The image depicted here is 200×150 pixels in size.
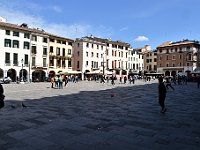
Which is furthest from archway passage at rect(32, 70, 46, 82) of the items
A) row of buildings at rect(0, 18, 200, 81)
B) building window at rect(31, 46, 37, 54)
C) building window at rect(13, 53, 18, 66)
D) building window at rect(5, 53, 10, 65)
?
building window at rect(5, 53, 10, 65)

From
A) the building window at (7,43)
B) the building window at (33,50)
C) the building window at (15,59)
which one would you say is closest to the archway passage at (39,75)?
the building window at (33,50)

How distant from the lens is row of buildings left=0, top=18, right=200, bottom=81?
48.9 m

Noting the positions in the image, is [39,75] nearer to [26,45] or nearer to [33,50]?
[33,50]

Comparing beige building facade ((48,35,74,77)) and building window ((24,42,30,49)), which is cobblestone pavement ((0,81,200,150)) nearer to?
building window ((24,42,30,49))

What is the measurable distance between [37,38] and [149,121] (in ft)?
157

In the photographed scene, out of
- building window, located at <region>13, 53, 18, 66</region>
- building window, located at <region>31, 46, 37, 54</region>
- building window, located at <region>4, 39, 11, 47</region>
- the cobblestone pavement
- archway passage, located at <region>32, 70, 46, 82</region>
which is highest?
building window, located at <region>4, 39, 11, 47</region>

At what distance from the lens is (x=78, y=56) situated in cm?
6612

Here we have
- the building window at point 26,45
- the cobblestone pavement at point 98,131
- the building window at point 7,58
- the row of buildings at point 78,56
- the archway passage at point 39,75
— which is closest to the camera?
the cobblestone pavement at point 98,131

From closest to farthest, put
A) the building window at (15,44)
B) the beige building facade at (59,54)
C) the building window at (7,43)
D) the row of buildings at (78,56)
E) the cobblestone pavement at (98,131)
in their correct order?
the cobblestone pavement at (98,131)
the building window at (7,43)
the building window at (15,44)
the row of buildings at (78,56)
the beige building facade at (59,54)

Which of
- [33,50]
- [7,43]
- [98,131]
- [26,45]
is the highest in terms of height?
[26,45]

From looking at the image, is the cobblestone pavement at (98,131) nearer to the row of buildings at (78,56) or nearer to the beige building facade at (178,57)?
the row of buildings at (78,56)

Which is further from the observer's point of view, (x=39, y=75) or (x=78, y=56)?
(x=78, y=56)

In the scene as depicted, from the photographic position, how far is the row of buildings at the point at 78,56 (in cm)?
4891

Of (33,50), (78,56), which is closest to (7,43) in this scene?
(33,50)
